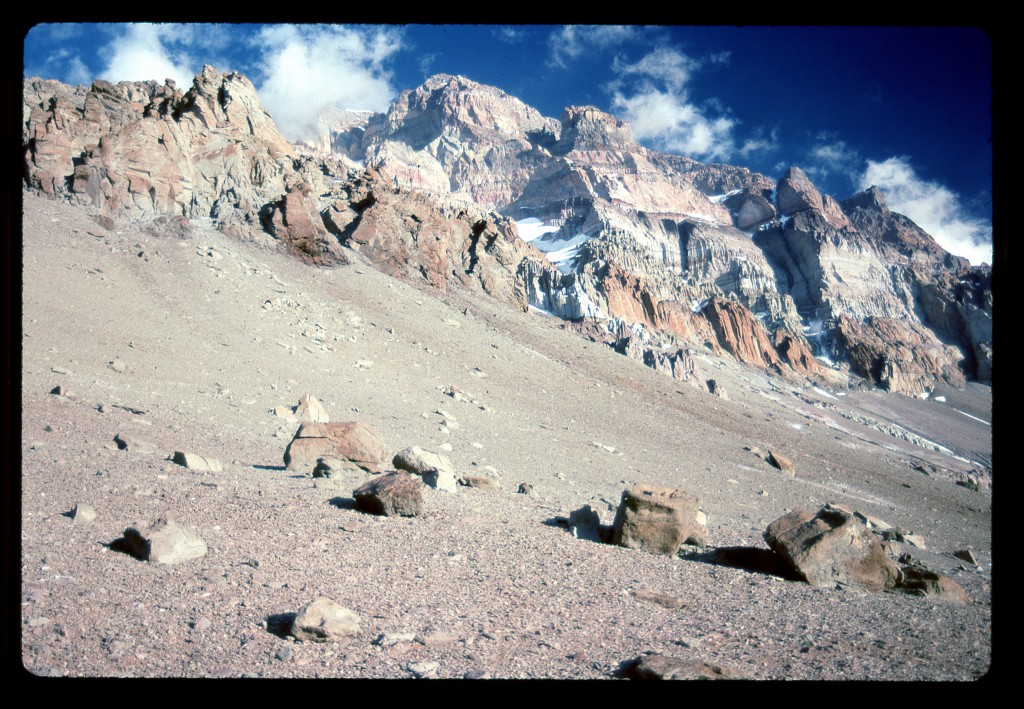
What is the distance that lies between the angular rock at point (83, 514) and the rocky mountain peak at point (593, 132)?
178 meters

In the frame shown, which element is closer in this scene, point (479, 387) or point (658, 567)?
point (658, 567)

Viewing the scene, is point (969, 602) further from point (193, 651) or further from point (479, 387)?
point (479, 387)

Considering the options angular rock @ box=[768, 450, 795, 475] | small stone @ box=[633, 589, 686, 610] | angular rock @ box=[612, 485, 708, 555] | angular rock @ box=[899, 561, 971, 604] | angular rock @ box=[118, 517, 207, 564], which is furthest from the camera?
angular rock @ box=[768, 450, 795, 475]

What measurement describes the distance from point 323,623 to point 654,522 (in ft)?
11.4

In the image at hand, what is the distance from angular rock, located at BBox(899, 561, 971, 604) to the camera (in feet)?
15.2

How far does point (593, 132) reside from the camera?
17538cm

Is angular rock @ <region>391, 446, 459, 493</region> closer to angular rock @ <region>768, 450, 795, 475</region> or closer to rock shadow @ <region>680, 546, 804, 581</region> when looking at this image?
rock shadow @ <region>680, 546, 804, 581</region>

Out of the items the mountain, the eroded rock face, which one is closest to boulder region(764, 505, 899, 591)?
the mountain

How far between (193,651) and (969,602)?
5.66 meters

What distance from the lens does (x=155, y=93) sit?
33.4 m

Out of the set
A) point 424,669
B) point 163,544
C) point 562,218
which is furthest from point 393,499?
point 562,218

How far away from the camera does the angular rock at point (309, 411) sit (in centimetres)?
1145

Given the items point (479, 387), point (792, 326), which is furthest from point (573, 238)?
point (479, 387)

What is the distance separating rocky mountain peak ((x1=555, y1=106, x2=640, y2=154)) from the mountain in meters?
0.70
